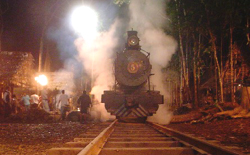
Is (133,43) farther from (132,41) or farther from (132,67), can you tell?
(132,67)

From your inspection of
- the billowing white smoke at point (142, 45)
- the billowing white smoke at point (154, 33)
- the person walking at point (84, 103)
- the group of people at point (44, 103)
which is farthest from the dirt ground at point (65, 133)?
the billowing white smoke at point (154, 33)

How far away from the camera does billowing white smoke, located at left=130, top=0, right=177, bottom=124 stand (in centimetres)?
1738

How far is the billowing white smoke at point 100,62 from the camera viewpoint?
50.5 ft

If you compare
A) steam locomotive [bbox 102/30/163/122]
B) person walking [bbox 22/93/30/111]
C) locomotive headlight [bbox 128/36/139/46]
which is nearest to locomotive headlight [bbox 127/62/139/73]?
steam locomotive [bbox 102/30/163/122]

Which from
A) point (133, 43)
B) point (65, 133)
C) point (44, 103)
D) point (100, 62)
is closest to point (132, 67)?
point (133, 43)

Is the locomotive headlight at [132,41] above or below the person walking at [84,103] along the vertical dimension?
above

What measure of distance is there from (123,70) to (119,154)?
28.2 feet

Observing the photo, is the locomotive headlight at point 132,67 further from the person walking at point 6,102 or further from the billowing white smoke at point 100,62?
the person walking at point 6,102

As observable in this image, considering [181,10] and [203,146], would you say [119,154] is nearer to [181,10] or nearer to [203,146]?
[203,146]

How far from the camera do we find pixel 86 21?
22844 millimetres

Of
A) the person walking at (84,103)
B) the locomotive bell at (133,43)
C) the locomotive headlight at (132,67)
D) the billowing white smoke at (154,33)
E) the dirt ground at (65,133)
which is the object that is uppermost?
the billowing white smoke at (154,33)

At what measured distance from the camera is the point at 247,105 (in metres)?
9.64

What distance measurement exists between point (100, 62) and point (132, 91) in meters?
6.28

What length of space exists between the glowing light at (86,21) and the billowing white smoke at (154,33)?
3.67m
